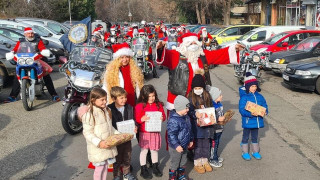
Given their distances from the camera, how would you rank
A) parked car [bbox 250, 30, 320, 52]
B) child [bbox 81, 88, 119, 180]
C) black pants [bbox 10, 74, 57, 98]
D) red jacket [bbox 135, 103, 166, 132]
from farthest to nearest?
parked car [bbox 250, 30, 320, 52] → black pants [bbox 10, 74, 57, 98] → red jacket [bbox 135, 103, 166, 132] → child [bbox 81, 88, 119, 180]

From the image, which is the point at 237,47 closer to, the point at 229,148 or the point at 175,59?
the point at 175,59

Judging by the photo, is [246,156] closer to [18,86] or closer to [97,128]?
[97,128]

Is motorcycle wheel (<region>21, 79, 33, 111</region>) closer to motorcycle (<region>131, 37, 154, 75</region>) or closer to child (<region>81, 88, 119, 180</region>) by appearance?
motorcycle (<region>131, 37, 154, 75</region>)

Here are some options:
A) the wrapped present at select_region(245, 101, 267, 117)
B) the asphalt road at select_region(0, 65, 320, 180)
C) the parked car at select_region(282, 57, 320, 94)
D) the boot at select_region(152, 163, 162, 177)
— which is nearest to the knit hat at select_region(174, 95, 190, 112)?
the boot at select_region(152, 163, 162, 177)

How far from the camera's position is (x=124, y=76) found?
5246mm

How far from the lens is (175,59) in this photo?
5.43 m

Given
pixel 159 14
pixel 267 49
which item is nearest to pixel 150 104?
pixel 267 49

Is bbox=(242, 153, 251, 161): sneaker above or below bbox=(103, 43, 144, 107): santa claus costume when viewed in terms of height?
below

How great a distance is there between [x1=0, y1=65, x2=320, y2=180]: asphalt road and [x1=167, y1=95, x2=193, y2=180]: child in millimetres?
474

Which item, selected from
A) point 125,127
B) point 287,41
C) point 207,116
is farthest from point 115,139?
point 287,41

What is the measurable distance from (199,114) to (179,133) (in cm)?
38

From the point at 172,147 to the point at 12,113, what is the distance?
5.42 m

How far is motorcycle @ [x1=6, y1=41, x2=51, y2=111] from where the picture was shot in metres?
8.87

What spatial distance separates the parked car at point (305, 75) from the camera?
10.5 meters
